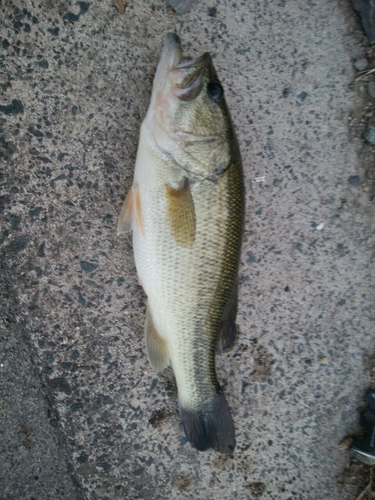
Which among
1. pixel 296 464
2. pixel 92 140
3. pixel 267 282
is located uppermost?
pixel 92 140

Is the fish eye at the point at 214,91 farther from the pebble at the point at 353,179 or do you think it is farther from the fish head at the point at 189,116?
the pebble at the point at 353,179

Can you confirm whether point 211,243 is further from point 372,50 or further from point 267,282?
point 372,50

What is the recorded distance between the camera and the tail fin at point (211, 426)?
1897mm

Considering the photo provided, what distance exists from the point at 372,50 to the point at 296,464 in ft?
6.97

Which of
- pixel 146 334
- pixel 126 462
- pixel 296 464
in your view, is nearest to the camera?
pixel 146 334

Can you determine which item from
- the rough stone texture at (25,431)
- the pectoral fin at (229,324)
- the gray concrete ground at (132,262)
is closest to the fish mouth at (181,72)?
the gray concrete ground at (132,262)

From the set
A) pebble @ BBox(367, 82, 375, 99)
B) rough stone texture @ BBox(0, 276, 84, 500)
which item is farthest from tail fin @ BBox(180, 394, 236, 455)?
pebble @ BBox(367, 82, 375, 99)

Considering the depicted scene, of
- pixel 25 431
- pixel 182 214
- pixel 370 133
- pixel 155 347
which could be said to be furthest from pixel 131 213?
pixel 370 133

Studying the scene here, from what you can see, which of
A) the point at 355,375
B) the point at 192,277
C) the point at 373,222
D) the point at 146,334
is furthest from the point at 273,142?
the point at 355,375

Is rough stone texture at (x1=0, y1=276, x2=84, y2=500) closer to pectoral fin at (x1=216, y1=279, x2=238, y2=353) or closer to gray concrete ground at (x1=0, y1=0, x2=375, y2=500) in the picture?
gray concrete ground at (x1=0, y1=0, x2=375, y2=500)

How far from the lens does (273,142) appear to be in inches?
84.4

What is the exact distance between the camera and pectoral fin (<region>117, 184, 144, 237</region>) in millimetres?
1807

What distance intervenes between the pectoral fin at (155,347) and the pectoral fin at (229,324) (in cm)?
25

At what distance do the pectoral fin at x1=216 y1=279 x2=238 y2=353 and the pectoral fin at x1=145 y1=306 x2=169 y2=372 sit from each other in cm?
25
